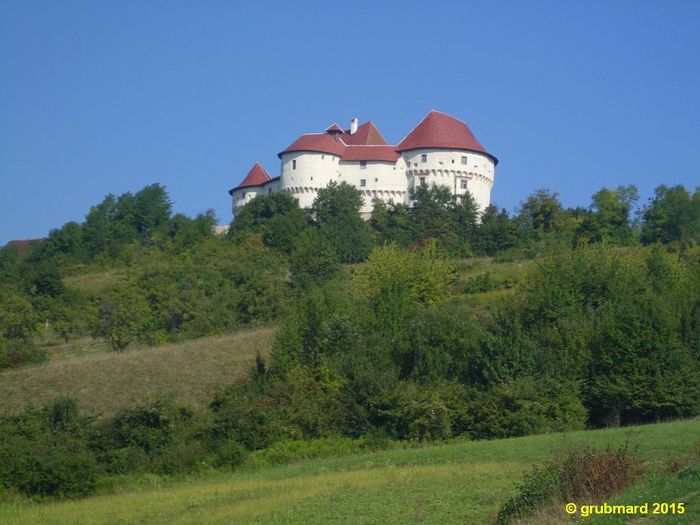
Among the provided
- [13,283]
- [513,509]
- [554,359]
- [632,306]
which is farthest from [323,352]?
[13,283]

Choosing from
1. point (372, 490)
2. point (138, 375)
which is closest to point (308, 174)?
point (138, 375)

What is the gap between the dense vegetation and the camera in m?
29.6

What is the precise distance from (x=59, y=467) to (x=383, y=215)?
153ft

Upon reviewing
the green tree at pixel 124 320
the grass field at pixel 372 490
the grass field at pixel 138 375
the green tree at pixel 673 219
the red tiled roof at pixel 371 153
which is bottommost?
the grass field at pixel 372 490

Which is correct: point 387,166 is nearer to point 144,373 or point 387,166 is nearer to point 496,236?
point 496,236

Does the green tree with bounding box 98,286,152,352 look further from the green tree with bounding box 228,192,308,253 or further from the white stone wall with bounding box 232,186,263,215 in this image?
the white stone wall with bounding box 232,186,263,215

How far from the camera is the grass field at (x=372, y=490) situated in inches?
679

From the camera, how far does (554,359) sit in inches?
1296

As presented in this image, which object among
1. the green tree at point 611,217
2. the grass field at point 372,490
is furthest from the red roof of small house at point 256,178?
the grass field at point 372,490

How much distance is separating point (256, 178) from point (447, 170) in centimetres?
1314

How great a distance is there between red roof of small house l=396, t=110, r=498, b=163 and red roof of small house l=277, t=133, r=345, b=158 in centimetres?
392

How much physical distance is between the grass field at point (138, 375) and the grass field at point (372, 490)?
10164 millimetres

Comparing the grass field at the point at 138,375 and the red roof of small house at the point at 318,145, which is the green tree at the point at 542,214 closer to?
the red roof of small house at the point at 318,145

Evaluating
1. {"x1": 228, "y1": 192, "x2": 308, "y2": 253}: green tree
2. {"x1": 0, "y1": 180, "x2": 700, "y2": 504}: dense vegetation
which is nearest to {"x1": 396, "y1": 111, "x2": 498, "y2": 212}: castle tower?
{"x1": 228, "y1": 192, "x2": 308, "y2": 253}: green tree
